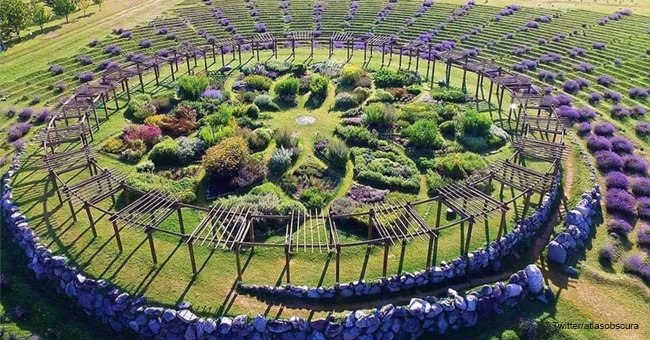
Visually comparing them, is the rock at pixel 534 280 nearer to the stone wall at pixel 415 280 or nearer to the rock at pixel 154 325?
the stone wall at pixel 415 280

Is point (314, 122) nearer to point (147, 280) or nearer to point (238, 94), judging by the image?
point (238, 94)

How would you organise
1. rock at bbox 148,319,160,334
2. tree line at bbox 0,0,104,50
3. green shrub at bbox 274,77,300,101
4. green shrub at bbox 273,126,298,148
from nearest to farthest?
1. rock at bbox 148,319,160,334
2. green shrub at bbox 273,126,298,148
3. green shrub at bbox 274,77,300,101
4. tree line at bbox 0,0,104,50

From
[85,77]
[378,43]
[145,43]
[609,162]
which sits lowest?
[609,162]

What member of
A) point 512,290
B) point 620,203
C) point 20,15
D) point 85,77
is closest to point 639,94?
point 620,203

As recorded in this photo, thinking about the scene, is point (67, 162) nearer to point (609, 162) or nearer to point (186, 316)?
point (186, 316)

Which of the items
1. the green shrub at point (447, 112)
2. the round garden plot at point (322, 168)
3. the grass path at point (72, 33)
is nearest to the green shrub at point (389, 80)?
the round garden plot at point (322, 168)

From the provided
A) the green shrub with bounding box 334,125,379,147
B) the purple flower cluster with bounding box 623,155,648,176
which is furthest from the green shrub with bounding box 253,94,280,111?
the purple flower cluster with bounding box 623,155,648,176

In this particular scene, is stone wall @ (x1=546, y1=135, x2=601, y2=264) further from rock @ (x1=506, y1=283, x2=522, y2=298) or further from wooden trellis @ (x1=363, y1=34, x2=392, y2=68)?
wooden trellis @ (x1=363, y1=34, x2=392, y2=68)

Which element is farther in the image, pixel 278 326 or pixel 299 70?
pixel 299 70
